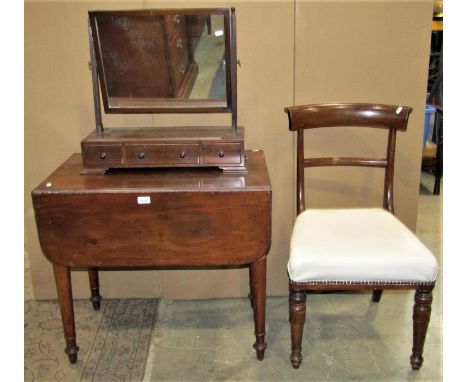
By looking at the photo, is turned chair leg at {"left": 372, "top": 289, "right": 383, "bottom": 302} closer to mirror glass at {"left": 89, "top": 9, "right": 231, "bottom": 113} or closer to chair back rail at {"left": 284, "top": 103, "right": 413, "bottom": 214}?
chair back rail at {"left": 284, "top": 103, "right": 413, "bottom": 214}

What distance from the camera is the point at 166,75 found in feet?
6.24

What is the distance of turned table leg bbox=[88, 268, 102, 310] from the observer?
7.48ft

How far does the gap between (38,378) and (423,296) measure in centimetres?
146

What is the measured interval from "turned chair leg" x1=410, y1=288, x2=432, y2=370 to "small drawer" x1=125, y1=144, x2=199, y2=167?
94 centimetres

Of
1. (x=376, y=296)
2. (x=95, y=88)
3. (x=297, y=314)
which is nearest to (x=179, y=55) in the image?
(x=95, y=88)

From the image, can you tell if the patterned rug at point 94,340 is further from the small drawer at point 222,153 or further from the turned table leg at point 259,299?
the small drawer at point 222,153

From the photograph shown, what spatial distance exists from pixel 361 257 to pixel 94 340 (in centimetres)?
118

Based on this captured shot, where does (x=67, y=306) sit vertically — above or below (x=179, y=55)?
below

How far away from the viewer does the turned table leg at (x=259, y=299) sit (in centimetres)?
180

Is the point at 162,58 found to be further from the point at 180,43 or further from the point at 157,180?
the point at 157,180

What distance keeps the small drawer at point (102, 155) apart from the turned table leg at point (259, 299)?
0.64 meters

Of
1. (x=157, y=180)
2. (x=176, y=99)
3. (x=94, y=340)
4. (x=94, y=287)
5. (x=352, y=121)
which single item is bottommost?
Result: (x=94, y=340)

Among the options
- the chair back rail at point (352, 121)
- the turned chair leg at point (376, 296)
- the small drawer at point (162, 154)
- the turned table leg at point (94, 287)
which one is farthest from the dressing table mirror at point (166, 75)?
the turned chair leg at point (376, 296)

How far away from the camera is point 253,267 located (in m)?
1.81
